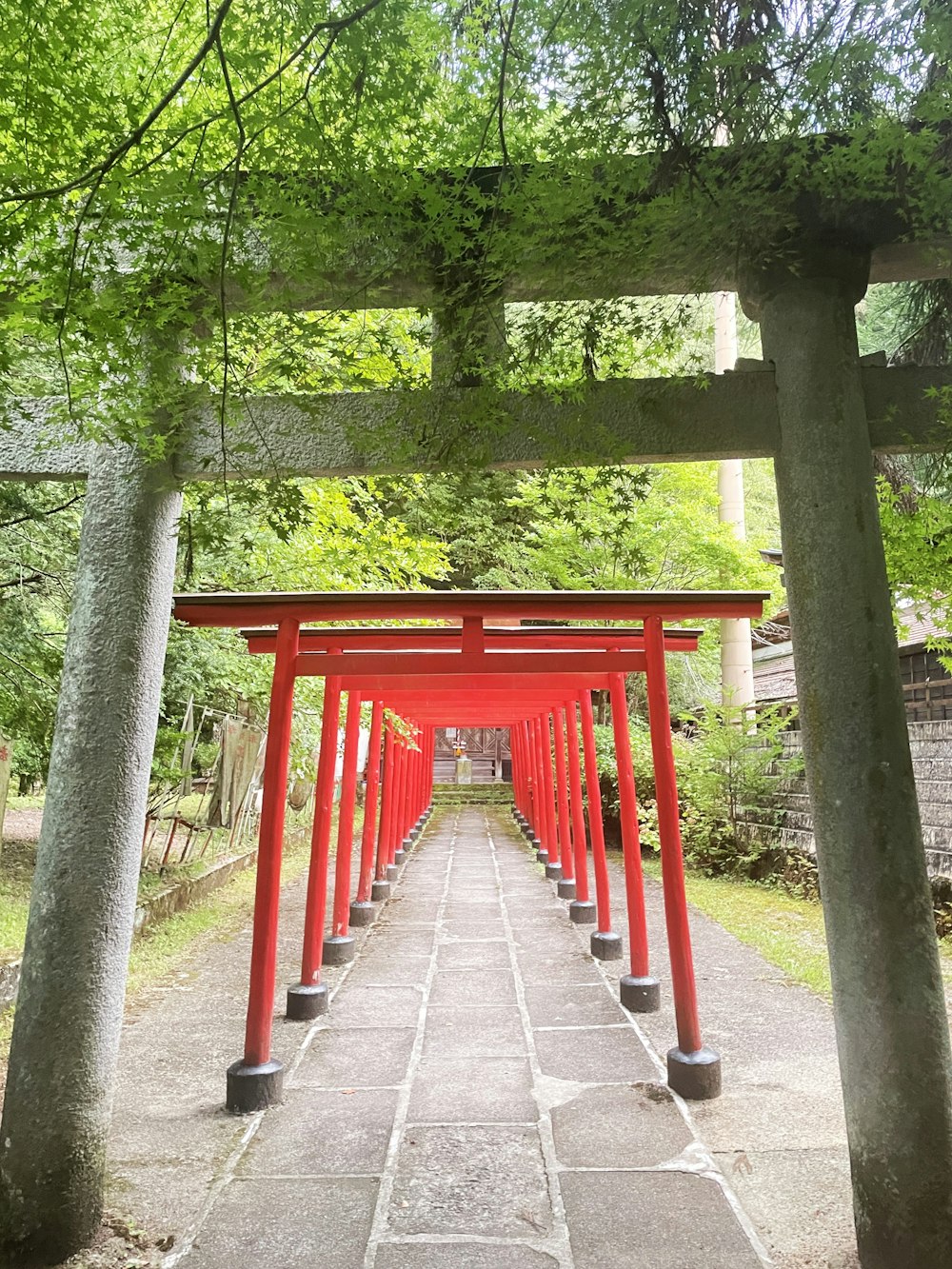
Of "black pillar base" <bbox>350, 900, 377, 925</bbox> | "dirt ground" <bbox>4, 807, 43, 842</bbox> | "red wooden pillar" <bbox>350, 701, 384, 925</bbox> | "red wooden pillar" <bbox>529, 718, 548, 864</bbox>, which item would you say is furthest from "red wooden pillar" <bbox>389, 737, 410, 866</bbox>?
"dirt ground" <bbox>4, 807, 43, 842</bbox>

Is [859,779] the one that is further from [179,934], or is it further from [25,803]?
[25,803]

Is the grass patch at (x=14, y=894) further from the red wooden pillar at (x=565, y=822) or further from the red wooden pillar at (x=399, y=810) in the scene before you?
the red wooden pillar at (x=565, y=822)

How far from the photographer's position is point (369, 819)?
27.4 feet

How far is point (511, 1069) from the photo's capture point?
171 inches

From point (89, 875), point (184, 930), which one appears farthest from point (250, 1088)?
point (184, 930)

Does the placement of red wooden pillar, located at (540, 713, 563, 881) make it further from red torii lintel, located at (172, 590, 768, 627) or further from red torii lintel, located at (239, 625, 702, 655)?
red torii lintel, located at (172, 590, 768, 627)

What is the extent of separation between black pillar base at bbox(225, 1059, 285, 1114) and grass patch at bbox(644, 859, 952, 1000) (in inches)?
139

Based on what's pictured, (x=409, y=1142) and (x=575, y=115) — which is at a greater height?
(x=575, y=115)

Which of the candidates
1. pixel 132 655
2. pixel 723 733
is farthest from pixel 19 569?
pixel 723 733

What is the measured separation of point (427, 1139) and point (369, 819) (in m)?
4.91

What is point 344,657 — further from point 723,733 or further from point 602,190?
point 723,733

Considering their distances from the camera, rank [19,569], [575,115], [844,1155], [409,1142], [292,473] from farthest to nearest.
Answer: [19,569] → [409,1142] → [844,1155] → [292,473] → [575,115]

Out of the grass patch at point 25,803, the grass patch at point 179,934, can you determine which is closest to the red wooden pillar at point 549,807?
the grass patch at point 179,934

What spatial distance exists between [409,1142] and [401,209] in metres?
3.56
